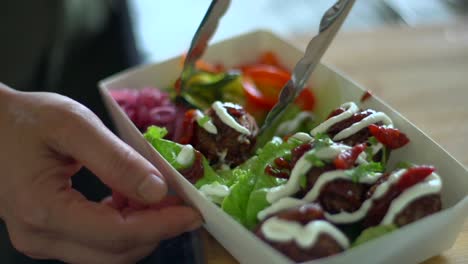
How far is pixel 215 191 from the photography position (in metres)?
1.10

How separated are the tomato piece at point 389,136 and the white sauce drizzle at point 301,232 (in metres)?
0.24

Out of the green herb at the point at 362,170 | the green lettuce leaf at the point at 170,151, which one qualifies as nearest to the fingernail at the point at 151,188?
the green lettuce leaf at the point at 170,151

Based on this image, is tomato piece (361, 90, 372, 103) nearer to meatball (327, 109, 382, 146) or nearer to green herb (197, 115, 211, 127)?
meatball (327, 109, 382, 146)

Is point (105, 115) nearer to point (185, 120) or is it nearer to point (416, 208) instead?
point (185, 120)

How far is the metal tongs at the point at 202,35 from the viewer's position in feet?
4.33

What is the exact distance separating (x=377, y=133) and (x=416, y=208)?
0.65 feet

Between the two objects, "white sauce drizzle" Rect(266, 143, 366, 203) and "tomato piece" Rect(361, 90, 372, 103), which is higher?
"tomato piece" Rect(361, 90, 372, 103)

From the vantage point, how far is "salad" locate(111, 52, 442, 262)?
953 mm

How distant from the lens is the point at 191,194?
111cm

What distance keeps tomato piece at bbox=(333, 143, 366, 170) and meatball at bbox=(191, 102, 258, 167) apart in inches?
10.0

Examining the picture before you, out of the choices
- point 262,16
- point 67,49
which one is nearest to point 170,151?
point 67,49

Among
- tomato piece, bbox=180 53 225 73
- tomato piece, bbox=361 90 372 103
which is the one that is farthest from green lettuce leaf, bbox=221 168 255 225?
tomato piece, bbox=180 53 225 73

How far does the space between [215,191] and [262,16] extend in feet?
4.93

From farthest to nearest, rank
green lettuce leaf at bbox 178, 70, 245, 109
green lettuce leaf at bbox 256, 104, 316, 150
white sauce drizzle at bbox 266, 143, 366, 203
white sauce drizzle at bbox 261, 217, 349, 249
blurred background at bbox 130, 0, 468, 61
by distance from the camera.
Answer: blurred background at bbox 130, 0, 468, 61 < green lettuce leaf at bbox 178, 70, 245, 109 < green lettuce leaf at bbox 256, 104, 316, 150 < white sauce drizzle at bbox 266, 143, 366, 203 < white sauce drizzle at bbox 261, 217, 349, 249
